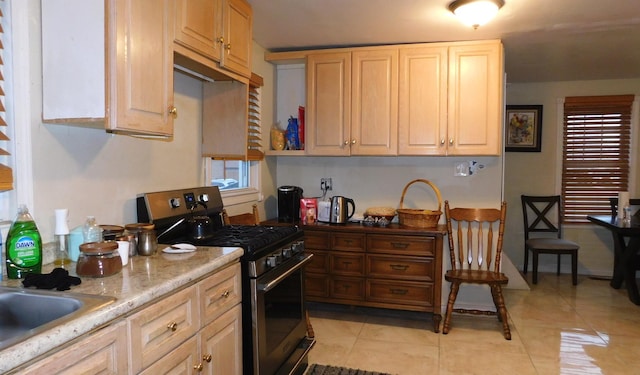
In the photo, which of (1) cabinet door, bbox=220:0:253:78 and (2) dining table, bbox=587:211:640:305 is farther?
(2) dining table, bbox=587:211:640:305

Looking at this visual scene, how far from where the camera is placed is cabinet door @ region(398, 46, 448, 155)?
11.0 ft

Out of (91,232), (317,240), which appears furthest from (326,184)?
(91,232)

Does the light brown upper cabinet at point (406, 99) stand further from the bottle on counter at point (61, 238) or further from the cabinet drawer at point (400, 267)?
the bottle on counter at point (61, 238)

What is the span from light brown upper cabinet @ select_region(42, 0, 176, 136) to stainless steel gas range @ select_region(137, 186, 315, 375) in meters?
0.63

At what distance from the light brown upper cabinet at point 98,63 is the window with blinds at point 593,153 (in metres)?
4.89

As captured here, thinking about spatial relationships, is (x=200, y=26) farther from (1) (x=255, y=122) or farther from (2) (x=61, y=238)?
(1) (x=255, y=122)

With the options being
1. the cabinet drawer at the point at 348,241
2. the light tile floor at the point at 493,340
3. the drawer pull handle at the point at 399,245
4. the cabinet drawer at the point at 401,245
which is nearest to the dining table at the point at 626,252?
the light tile floor at the point at 493,340

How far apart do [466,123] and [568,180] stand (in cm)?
254

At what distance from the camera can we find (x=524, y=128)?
515cm

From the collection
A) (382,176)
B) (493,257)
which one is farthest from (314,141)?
(493,257)

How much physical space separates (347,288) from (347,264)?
0.19 metres

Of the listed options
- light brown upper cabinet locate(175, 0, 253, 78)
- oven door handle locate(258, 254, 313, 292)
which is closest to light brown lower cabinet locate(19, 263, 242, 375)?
oven door handle locate(258, 254, 313, 292)

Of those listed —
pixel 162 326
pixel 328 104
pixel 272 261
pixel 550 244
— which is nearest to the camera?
pixel 162 326

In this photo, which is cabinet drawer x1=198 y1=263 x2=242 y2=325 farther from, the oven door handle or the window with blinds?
the window with blinds
